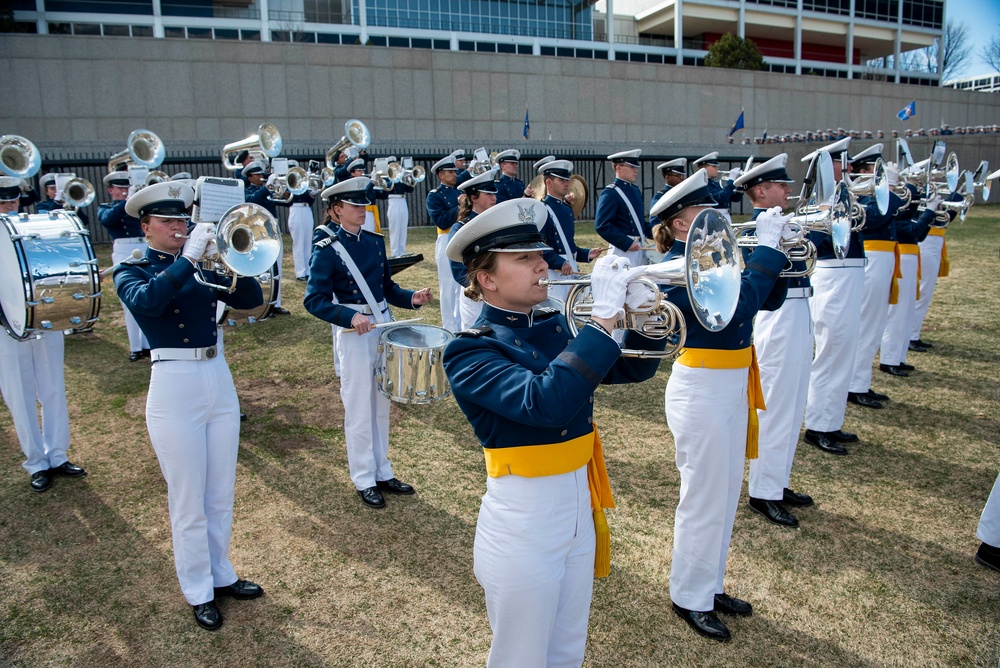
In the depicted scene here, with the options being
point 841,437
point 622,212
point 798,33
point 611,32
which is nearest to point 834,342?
point 841,437

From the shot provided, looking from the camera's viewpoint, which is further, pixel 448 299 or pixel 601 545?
pixel 448 299

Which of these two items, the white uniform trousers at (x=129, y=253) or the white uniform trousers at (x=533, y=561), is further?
the white uniform trousers at (x=129, y=253)

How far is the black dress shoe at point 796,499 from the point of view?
5.19 m

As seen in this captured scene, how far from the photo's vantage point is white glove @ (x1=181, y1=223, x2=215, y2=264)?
3.82 metres

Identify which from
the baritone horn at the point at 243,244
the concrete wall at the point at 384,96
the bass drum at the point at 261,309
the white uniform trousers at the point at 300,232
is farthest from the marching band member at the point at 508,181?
the concrete wall at the point at 384,96

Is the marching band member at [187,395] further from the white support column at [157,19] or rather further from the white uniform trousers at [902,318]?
the white support column at [157,19]

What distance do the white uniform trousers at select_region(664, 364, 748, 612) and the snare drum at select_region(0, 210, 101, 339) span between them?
13.6 feet

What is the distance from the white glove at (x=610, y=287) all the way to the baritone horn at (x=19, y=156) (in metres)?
10.6

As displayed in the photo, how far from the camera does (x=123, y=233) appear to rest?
9.41 metres

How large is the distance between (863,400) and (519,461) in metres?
5.97

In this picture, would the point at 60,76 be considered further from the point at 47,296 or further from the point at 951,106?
the point at 951,106

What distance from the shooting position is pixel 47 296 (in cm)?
498

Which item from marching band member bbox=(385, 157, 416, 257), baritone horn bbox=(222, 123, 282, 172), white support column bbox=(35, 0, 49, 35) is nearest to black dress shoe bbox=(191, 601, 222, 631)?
baritone horn bbox=(222, 123, 282, 172)

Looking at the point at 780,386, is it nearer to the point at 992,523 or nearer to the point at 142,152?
the point at 992,523
